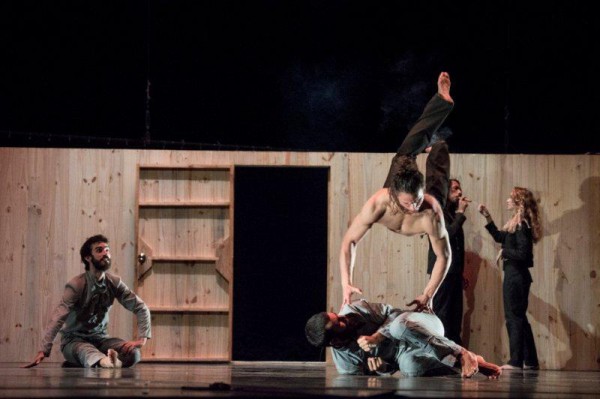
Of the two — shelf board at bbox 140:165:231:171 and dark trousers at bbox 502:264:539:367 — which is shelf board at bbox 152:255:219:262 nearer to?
shelf board at bbox 140:165:231:171

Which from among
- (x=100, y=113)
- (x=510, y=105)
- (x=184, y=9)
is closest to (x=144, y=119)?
(x=100, y=113)

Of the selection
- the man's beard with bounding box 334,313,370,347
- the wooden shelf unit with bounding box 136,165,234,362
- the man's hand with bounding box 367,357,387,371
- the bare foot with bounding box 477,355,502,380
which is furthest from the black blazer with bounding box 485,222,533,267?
the man's hand with bounding box 367,357,387,371

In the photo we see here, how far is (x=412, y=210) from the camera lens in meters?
7.16

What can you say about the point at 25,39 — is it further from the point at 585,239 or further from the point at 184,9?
the point at 585,239

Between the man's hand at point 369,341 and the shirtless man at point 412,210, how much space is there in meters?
0.33

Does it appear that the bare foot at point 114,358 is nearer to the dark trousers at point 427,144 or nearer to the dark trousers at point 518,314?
the dark trousers at point 427,144

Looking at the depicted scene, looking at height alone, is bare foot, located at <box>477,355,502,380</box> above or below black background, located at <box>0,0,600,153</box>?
below

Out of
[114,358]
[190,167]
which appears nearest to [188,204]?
[190,167]

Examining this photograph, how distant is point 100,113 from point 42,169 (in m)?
1.25

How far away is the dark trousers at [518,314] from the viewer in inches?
355

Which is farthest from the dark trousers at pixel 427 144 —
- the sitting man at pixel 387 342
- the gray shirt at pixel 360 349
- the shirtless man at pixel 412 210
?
the sitting man at pixel 387 342

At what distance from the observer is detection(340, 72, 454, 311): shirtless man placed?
22.9 ft

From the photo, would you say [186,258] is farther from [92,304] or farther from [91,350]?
[91,350]

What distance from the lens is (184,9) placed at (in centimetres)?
1122
